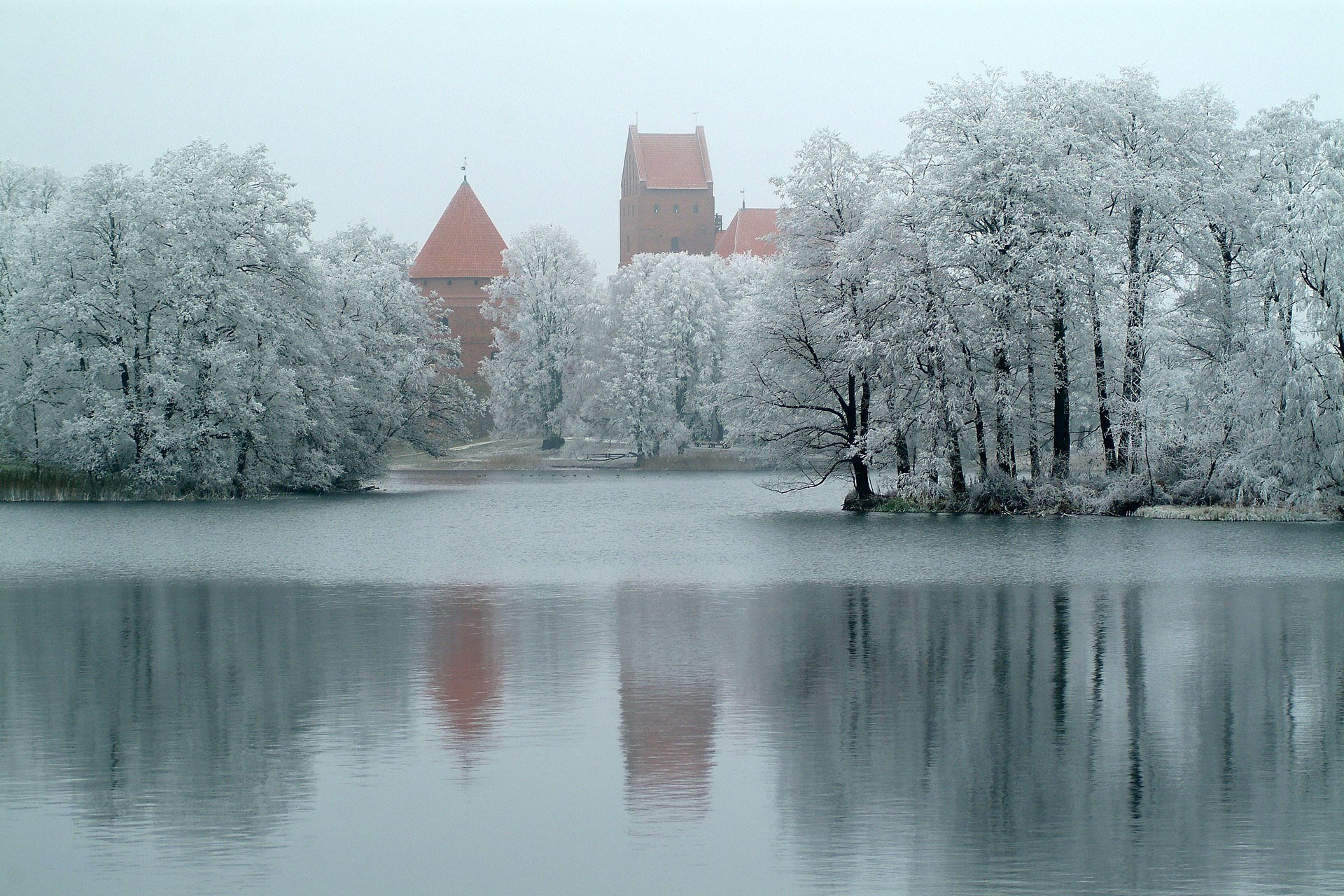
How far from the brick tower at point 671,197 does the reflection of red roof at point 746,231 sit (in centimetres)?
492

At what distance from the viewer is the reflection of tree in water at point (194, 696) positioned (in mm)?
8891

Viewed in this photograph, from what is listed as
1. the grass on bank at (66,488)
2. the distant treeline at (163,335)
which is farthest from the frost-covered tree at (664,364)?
the grass on bank at (66,488)

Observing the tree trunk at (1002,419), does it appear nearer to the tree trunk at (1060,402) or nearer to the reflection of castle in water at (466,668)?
the tree trunk at (1060,402)

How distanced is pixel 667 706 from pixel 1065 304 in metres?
25.2

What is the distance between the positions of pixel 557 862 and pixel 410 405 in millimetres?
51062

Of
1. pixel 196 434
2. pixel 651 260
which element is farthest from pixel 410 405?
pixel 651 260

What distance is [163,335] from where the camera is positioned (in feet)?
148

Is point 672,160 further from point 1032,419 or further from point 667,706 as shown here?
point 667,706

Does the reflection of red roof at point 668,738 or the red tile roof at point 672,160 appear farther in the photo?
the red tile roof at point 672,160

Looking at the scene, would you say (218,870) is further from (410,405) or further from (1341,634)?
(410,405)

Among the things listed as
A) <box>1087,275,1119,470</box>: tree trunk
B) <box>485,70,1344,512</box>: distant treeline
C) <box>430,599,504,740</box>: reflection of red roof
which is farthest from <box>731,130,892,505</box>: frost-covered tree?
<box>430,599,504,740</box>: reflection of red roof

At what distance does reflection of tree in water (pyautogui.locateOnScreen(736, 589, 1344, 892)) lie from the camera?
296 inches

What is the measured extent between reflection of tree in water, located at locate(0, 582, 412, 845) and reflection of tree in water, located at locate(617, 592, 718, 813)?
193 cm

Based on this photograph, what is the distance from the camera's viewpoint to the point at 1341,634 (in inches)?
608
